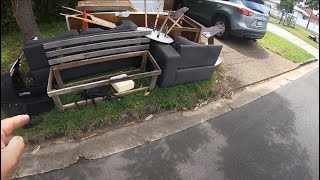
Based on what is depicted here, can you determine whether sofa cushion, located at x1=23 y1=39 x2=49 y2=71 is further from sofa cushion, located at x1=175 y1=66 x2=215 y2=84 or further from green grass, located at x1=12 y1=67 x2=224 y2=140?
sofa cushion, located at x1=175 y1=66 x2=215 y2=84

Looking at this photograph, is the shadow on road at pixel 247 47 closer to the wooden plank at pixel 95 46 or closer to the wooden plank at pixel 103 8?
the wooden plank at pixel 103 8

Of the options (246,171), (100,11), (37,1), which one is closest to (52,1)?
(37,1)

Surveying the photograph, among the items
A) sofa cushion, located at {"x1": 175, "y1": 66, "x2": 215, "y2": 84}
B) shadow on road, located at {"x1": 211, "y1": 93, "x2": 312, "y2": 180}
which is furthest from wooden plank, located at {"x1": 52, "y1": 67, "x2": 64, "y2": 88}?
shadow on road, located at {"x1": 211, "y1": 93, "x2": 312, "y2": 180}

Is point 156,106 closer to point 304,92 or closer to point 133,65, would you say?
point 133,65

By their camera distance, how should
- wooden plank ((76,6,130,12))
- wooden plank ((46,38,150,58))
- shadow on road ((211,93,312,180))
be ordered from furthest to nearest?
wooden plank ((76,6,130,12)), wooden plank ((46,38,150,58)), shadow on road ((211,93,312,180))

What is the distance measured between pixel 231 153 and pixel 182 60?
198cm

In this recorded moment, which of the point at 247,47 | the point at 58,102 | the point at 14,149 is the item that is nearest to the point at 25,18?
the point at 58,102

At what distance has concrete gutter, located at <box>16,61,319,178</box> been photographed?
4000 mm

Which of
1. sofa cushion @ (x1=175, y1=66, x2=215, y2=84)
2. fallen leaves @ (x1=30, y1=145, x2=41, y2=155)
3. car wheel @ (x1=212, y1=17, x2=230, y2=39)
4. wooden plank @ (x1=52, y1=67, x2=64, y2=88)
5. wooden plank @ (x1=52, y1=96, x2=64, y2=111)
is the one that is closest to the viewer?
fallen leaves @ (x1=30, y1=145, x2=41, y2=155)

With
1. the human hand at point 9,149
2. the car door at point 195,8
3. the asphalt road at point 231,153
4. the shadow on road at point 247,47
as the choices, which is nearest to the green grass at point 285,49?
the shadow on road at point 247,47

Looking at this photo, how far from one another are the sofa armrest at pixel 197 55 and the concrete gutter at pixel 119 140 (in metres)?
0.93

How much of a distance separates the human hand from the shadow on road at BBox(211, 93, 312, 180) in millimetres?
3596

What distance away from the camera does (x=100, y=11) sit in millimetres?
6898

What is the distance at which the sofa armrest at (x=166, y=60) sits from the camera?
5.15 meters
